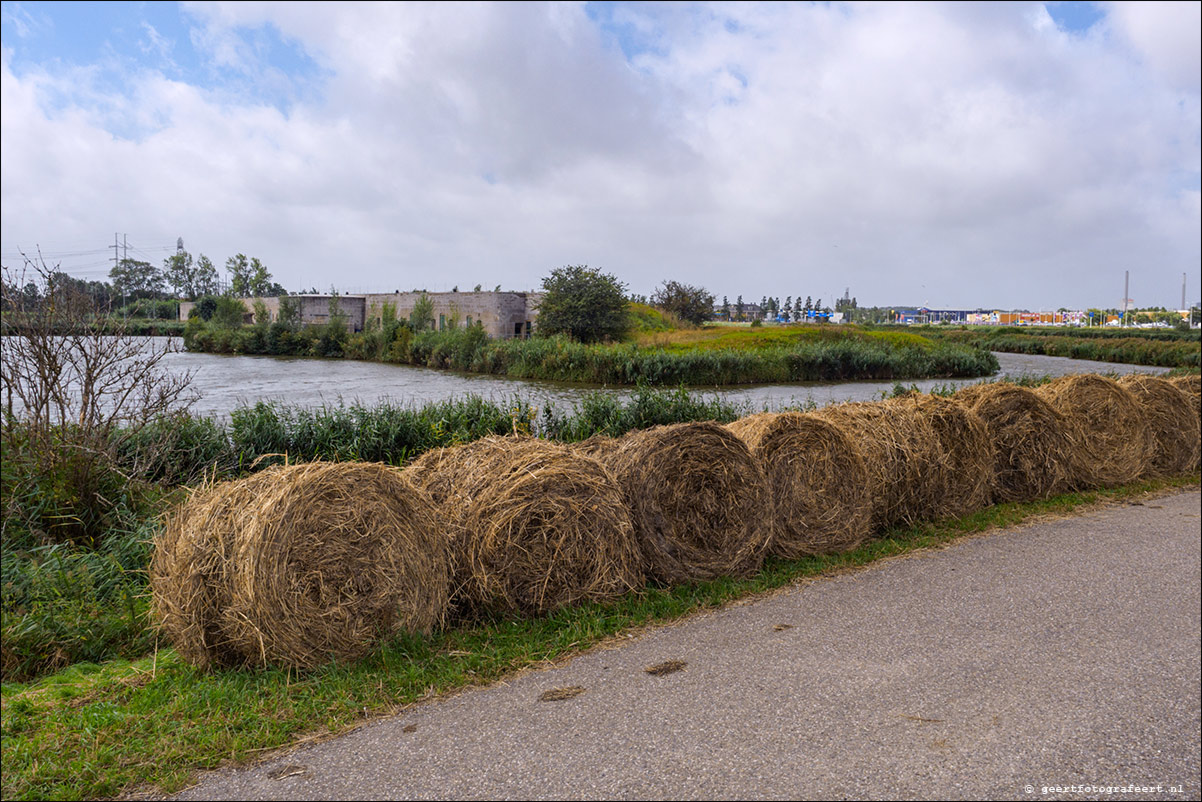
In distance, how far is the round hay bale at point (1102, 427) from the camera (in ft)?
32.0

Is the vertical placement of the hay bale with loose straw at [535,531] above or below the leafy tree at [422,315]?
below

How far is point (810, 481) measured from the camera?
276 inches

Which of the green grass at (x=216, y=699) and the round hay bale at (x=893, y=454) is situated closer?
the green grass at (x=216, y=699)

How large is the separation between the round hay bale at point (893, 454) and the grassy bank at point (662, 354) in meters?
16.0

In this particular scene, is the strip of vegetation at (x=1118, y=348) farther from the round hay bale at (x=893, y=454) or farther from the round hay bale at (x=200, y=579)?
the round hay bale at (x=200, y=579)

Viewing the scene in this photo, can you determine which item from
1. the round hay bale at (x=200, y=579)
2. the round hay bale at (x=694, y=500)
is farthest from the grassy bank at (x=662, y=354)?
the round hay bale at (x=200, y=579)

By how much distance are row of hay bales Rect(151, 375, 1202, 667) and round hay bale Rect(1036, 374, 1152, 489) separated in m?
Answer: 1.23

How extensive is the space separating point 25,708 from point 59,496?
3708 mm

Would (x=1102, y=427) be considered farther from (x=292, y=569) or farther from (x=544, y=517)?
(x=292, y=569)

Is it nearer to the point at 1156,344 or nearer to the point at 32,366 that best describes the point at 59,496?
the point at 32,366

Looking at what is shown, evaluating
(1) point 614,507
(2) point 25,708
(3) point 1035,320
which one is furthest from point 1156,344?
(3) point 1035,320

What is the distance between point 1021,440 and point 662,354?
68.8ft

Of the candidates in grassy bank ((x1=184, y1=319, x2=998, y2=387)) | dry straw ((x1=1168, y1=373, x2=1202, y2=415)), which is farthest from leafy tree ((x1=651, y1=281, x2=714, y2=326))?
dry straw ((x1=1168, y1=373, x2=1202, y2=415))

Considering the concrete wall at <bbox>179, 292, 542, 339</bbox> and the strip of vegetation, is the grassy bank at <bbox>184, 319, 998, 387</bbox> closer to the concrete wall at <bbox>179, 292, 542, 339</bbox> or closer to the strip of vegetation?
the concrete wall at <bbox>179, 292, 542, 339</bbox>
